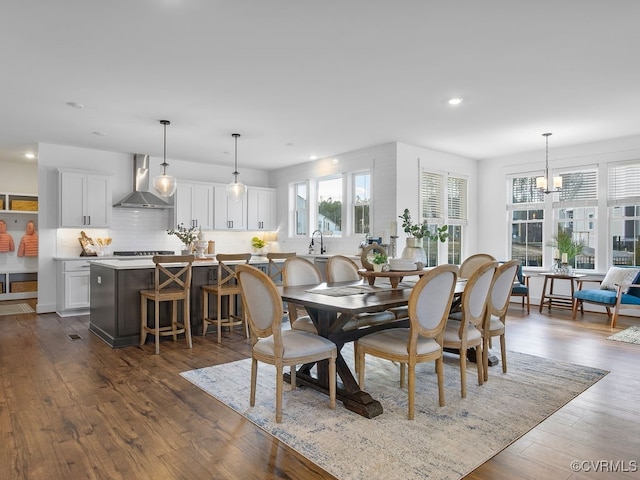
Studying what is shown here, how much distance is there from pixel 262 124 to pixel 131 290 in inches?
106

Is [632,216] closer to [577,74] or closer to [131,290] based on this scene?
[577,74]

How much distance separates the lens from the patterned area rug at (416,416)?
7.47ft

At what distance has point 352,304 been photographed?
9.33 feet

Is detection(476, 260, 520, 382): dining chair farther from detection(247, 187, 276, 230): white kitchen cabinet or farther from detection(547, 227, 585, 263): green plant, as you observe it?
detection(247, 187, 276, 230): white kitchen cabinet

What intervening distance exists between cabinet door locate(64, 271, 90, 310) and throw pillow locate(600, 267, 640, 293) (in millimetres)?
7946

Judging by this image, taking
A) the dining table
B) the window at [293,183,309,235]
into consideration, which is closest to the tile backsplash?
the window at [293,183,309,235]

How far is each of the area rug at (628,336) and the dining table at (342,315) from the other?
3158 millimetres

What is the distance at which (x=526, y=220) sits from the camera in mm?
7891

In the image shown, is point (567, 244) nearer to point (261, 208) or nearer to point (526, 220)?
point (526, 220)

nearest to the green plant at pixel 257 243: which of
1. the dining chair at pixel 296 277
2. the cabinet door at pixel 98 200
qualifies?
the cabinet door at pixel 98 200

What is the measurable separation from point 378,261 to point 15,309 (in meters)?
6.78

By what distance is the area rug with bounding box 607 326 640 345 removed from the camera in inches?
196

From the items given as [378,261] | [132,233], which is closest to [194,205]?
[132,233]

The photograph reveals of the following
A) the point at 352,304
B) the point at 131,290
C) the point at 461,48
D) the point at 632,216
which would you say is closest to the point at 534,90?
the point at 461,48
